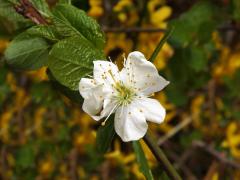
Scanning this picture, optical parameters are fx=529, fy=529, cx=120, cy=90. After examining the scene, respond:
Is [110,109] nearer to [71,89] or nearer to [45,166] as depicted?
[71,89]

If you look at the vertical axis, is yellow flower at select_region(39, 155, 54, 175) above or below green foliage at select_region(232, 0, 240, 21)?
below

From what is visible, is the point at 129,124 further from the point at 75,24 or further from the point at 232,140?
the point at 232,140

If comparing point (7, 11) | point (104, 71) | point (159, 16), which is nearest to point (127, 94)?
point (104, 71)

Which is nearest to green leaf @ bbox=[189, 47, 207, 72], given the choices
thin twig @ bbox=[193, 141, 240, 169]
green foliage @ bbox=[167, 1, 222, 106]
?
green foliage @ bbox=[167, 1, 222, 106]

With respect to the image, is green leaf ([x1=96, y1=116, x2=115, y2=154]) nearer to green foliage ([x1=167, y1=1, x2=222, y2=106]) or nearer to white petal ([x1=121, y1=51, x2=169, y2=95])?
white petal ([x1=121, y1=51, x2=169, y2=95])

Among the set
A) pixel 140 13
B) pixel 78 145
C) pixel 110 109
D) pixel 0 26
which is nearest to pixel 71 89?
pixel 110 109
